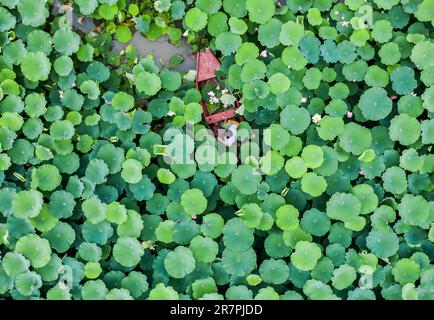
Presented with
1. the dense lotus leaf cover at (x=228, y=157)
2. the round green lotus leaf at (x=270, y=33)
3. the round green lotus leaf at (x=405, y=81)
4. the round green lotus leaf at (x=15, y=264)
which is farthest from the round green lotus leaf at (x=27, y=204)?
the round green lotus leaf at (x=405, y=81)

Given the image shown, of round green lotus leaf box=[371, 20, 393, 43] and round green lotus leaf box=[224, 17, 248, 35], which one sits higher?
round green lotus leaf box=[224, 17, 248, 35]

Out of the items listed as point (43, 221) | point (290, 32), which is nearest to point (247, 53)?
point (290, 32)

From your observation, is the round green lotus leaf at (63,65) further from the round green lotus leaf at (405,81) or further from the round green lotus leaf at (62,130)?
the round green lotus leaf at (405,81)

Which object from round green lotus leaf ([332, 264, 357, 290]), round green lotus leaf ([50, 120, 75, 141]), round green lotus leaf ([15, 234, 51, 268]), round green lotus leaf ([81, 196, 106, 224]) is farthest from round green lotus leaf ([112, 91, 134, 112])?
round green lotus leaf ([332, 264, 357, 290])

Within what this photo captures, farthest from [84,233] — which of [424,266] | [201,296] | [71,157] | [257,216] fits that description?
[424,266]

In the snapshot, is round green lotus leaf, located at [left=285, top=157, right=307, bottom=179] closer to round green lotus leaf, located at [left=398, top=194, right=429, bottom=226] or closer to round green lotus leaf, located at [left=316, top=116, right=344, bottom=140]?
round green lotus leaf, located at [left=316, top=116, right=344, bottom=140]

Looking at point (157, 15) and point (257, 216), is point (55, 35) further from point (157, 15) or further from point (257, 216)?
point (257, 216)
